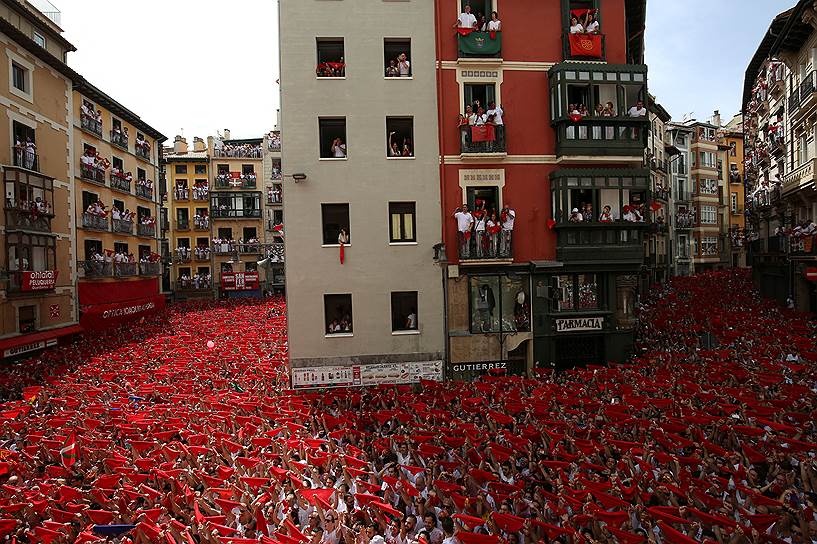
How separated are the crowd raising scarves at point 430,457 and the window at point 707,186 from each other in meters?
52.7

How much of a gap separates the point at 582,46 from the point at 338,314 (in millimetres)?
14509

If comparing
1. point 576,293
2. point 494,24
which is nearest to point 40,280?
point 494,24

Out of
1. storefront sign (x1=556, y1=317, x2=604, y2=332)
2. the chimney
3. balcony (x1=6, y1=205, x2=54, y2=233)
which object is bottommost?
storefront sign (x1=556, y1=317, x2=604, y2=332)

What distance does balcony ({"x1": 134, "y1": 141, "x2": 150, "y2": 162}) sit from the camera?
43.9 meters

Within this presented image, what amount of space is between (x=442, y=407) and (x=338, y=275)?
24.5 feet

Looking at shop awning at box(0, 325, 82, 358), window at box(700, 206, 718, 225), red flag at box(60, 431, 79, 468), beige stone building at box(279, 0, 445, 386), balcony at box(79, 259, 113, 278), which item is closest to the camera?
red flag at box(60, 431, 79, 468)

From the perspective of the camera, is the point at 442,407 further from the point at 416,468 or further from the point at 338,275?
the point at 338,275

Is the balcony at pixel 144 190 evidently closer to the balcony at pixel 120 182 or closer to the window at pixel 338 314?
the balcony at pixel 120 182

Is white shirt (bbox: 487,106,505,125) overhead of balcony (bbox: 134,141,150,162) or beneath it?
beneath

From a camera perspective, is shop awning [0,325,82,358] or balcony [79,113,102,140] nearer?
shop awning [0,325,82,358]

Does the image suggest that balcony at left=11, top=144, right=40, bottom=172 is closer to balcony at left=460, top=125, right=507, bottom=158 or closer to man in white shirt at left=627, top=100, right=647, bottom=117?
balcony at left=460, top=125, right=507, bottom=158

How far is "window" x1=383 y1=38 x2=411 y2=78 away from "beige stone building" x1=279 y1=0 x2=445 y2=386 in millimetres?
76

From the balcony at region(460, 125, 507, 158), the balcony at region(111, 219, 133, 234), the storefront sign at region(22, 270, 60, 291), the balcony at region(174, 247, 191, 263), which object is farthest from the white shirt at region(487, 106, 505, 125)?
the balcony at region(174, 247, 191, 263)

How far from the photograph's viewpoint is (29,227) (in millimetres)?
28234
